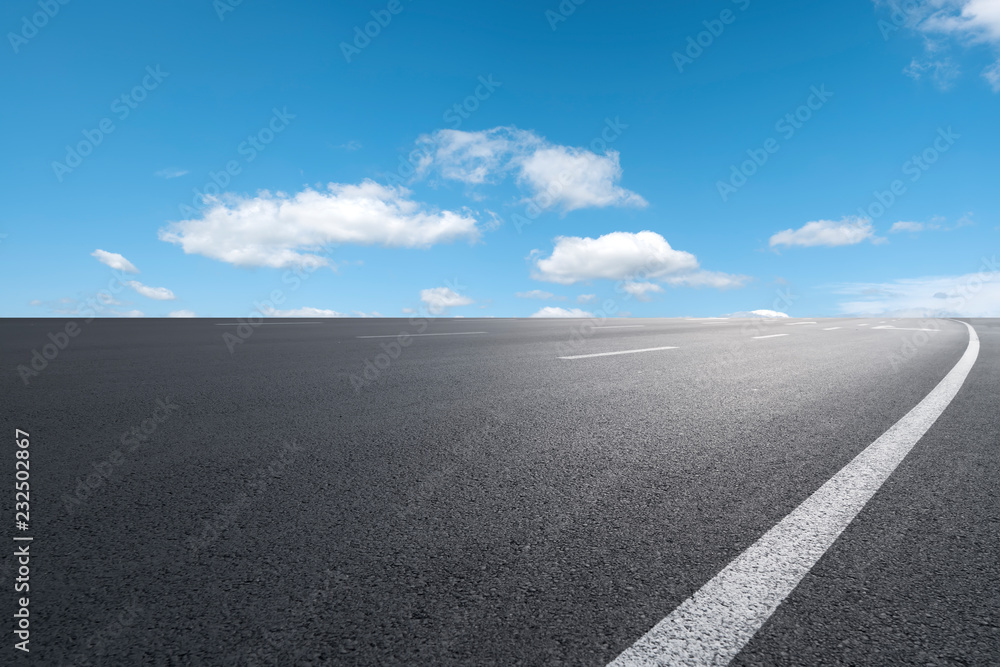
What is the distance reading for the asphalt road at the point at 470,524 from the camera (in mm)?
1331

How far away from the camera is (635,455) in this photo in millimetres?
2834

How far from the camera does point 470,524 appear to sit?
6.42ft

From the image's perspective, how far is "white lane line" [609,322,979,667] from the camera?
4.15ft

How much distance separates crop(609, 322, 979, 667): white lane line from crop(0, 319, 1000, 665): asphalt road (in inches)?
1.5

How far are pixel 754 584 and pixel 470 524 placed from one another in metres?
0.91

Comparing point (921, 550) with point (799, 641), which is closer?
point (799, 641)

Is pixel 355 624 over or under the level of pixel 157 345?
under

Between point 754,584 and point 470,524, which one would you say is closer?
point 754,584

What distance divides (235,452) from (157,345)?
727 cm

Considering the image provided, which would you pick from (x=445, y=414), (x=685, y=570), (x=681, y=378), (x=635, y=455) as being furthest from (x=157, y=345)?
(x=685, y=570)

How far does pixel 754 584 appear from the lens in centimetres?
154

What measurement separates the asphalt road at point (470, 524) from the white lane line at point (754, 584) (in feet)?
0.13

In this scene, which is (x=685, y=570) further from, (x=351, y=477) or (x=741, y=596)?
(x=351, y=477)

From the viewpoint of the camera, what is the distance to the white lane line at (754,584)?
1.26 m
